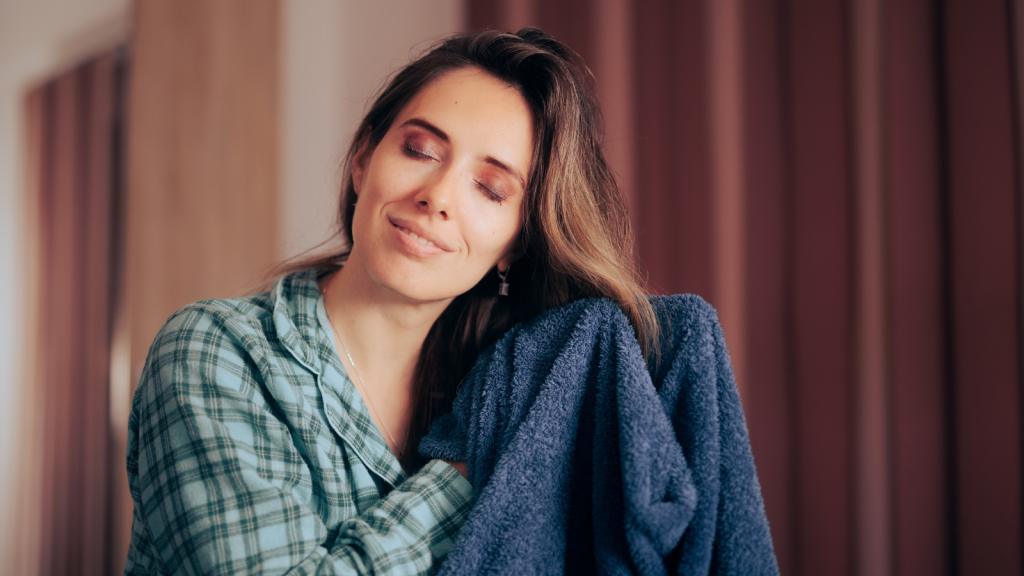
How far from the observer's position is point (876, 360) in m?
0.95

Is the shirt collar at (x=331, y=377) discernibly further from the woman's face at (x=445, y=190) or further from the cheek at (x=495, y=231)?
the cheek at (x=495, y=231)

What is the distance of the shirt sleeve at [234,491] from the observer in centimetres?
56

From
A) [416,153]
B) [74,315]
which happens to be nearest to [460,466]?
[416,153]

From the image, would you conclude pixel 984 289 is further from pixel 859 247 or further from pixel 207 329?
pixel 207 329

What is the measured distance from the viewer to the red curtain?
864mm

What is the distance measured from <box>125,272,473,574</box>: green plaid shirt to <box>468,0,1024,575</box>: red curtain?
68 centimetres

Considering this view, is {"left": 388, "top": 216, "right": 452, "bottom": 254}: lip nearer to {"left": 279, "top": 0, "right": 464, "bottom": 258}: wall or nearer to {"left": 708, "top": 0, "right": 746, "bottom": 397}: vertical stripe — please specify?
{"left": 708, "top": 0, "right": 746, "bottom": 397}: vertical stripe

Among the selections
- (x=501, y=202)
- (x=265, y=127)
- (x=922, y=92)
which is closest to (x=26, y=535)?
(x=265, y=127)

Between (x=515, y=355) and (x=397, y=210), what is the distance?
0.80ft

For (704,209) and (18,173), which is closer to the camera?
(704,209)

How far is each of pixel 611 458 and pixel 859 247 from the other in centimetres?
64

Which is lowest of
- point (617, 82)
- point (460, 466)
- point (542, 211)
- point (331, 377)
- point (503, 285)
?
point (460, 466)

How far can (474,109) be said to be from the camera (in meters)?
0.78

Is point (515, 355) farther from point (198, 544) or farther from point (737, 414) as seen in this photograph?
point (198, 544)
